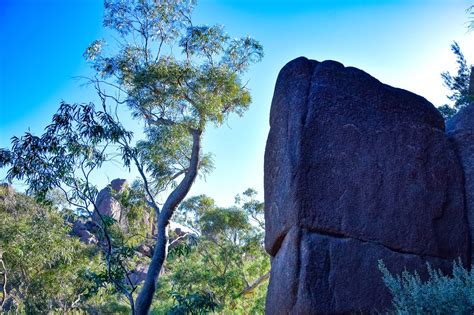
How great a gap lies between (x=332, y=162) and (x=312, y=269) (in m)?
1.17

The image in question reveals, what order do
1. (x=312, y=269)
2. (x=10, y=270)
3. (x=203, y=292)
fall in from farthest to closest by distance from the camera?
1. (x=10, y=270)
2. (x=203, y=292)
3. (x=312, y=269)

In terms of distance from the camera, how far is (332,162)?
15.7 ft

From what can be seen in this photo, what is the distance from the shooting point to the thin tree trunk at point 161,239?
8.30m

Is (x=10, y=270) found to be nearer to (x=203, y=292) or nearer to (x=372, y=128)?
(x=203, y=292)

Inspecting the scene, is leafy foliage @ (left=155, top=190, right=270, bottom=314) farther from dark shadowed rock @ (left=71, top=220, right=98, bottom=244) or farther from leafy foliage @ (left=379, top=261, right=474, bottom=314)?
leafy foliage @ (left=379, top=261, right=474, bottom=314)

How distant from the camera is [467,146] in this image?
5531 mm

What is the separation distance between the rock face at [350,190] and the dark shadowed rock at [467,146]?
108 millimetres

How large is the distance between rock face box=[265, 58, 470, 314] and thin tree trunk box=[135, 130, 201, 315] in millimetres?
3945

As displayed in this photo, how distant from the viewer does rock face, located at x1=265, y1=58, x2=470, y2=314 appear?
14.4ft

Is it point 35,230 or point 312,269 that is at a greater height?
point 35,230

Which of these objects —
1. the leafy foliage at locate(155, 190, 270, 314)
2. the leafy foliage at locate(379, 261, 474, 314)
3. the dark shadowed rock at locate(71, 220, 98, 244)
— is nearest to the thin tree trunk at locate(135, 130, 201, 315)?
the dark shadowed rock at locate(71, 220, 98, 244)

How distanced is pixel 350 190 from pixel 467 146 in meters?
1.90

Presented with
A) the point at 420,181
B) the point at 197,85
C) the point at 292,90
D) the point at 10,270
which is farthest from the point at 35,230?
the point at 420,181

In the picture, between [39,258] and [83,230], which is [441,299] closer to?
A: [39,258]
